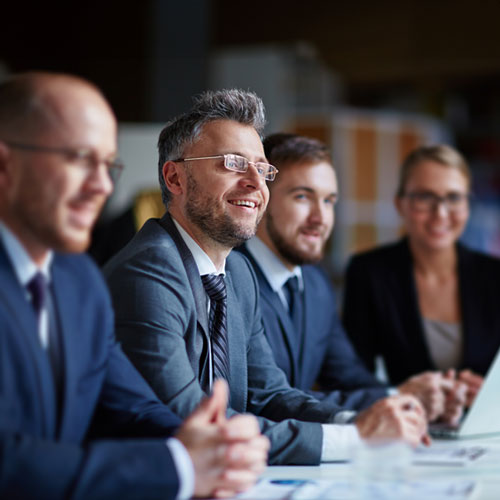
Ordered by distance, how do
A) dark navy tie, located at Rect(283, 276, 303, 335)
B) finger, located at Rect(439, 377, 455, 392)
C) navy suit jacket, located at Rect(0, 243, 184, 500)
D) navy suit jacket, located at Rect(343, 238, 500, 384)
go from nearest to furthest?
navy suit jacket, located at Rect(0, 243, 184, 500) → dark navy tie, located at Rect(283, 276, 303, 335) → finger, located at Rect(439, 377, 455, 392) → navy suit jacket, located at Rect(343, 238, 500, 384)

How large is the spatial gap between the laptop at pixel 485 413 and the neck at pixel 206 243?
69cm

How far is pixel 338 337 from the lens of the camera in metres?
2.04

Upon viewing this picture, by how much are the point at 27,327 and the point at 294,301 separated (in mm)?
895

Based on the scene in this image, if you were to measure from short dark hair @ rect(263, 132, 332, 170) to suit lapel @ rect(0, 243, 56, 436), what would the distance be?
73 centimetres

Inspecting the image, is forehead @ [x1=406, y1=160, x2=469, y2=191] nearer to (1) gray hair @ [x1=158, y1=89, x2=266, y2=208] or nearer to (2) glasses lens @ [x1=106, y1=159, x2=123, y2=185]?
(1) gray hair @ [x1=158, y1=89, x2=266, y2=208]

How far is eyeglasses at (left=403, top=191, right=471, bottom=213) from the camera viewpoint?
2340 millimetres

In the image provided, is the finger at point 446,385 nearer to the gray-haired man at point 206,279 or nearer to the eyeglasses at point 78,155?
the gray-haired man at point 206,279

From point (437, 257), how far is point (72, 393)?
66.4 inches

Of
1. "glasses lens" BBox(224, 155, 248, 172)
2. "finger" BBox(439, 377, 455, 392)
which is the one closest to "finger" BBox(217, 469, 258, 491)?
"glasses lens" BBox(224, 155, 248, 172)

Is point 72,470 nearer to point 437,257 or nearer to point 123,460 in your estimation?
point 123,460

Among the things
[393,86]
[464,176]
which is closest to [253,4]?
[393,86]

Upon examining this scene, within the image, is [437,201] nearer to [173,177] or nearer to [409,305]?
[409,305]

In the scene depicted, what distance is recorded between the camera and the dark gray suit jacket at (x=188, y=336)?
114 centimetres

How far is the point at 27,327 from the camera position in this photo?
2.85 ft
